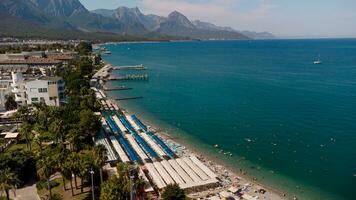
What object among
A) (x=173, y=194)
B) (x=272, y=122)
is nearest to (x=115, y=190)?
(x=173, y=194)

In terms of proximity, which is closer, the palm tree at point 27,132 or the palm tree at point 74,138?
the palm tree at point 74,138

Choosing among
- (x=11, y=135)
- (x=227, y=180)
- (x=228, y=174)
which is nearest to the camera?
(x=227, y=180)

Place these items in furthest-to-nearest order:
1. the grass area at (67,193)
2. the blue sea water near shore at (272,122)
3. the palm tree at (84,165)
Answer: the blue sea water near shore at (272,122)
the grass area at (67,193)
the palm tree at (84,165)

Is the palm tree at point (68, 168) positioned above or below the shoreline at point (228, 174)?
above

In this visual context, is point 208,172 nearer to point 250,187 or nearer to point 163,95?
point 250,187

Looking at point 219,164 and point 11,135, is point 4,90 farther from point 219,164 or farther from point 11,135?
point 219,164

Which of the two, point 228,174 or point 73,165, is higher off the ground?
point 73,165

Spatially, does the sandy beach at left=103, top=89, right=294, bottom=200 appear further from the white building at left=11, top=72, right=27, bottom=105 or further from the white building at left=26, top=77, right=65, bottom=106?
the white building at left=11, top=72, right=27, bottom=105

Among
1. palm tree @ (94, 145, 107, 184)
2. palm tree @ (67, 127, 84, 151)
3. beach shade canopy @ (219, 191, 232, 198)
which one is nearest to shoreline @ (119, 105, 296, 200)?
beach shade canopy @ (219, 191, 232, 198)

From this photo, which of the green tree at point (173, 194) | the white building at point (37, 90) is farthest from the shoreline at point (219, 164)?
the white building at point (37, 90)

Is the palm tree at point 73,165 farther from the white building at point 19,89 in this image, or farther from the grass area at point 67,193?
the white building at point 19,89
